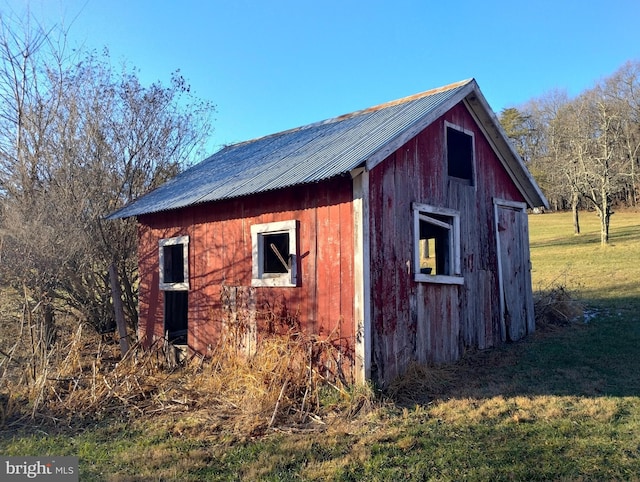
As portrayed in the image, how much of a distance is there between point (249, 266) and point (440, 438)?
434cm

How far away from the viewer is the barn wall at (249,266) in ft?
23.3

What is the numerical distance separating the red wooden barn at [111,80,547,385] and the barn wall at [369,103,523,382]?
0.03m

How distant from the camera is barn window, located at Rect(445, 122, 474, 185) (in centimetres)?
955

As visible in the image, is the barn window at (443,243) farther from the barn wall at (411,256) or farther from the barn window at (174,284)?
the barn window at (174,284)

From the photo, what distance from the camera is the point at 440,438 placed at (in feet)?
17.2

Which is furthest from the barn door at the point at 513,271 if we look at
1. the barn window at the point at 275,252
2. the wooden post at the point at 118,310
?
the wooden post at the point at 118,310

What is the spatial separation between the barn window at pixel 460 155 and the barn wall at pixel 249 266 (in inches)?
135

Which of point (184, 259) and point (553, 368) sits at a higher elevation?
point (184, 259)

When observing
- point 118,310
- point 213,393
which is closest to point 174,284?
point 118,310

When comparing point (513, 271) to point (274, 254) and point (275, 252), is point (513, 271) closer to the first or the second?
point (274, 254)

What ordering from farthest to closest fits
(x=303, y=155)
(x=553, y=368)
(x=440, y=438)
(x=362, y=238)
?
(x=303, y=155)
(x=553, y=368)
(x=362, y=238)
(x=440, y=438)

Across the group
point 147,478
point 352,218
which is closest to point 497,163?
point 352,218

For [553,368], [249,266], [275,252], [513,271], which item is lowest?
[553,368]

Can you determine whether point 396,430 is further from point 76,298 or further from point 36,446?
point 76,298
